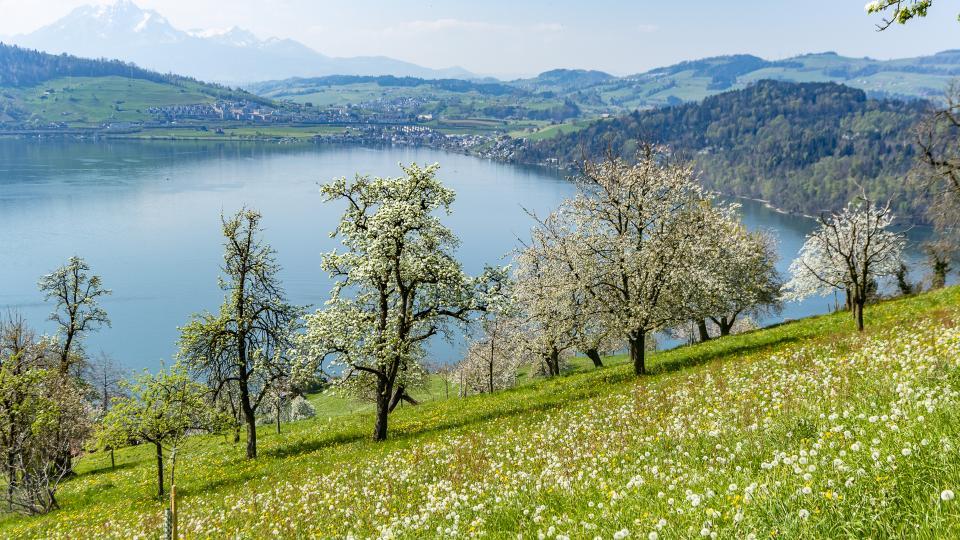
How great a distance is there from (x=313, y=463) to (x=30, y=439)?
16.7 meters

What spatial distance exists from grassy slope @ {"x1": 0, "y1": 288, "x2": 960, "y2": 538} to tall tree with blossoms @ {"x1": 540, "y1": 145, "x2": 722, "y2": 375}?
143 inches

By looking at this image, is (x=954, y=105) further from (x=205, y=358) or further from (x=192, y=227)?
(x=192, y=227)

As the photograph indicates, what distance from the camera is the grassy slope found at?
234 inches

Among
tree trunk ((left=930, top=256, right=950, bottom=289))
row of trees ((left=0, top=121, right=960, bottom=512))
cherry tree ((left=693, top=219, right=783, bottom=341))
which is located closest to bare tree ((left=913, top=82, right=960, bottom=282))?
row of trees ((left=0, top=121, right=960, bottom=512))

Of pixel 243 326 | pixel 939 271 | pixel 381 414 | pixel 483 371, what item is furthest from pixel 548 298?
pixel 939 271

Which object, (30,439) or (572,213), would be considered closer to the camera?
(30,439)

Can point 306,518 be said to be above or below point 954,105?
below

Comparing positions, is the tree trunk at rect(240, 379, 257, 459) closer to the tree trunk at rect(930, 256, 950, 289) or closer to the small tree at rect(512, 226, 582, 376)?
the small tree at rect(512, 226, 582, 376)

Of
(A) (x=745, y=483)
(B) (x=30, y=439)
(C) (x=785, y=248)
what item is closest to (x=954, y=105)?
(A) (x=745, y=483)

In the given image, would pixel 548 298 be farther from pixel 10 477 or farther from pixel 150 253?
pixel 150 253

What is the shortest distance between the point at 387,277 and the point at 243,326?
997 cm

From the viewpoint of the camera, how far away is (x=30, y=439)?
96.3ft

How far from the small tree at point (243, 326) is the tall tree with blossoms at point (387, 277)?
5.39m

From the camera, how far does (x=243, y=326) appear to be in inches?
1182
